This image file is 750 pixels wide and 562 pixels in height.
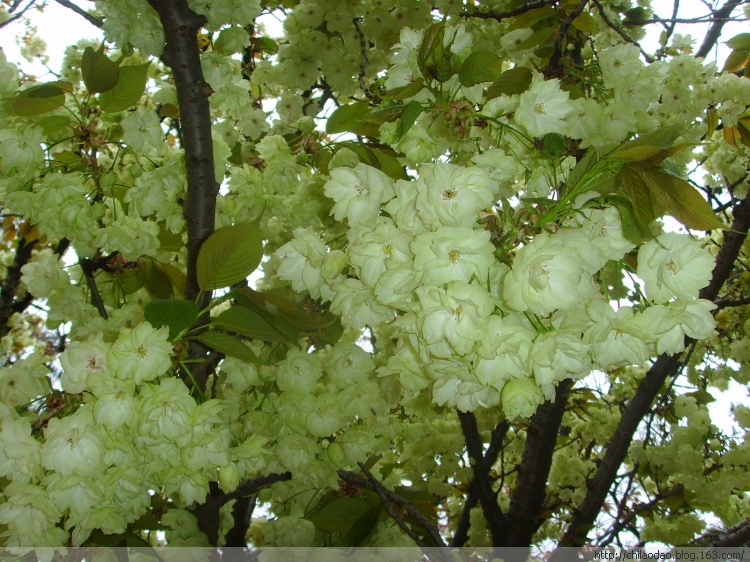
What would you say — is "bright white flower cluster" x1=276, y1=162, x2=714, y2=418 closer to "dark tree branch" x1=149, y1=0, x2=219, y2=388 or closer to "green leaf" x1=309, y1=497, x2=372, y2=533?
"dark tree branch" x1=149, y1=0, x2=219, y2=388

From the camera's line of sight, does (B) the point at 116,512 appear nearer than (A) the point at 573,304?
No

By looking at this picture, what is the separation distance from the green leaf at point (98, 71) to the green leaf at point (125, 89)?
0.03m

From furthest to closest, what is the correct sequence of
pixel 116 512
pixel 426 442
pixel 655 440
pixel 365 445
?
1. pixel 655 440
2. pixel 426 442
3. pixel 365 445
4. pixel 116 512

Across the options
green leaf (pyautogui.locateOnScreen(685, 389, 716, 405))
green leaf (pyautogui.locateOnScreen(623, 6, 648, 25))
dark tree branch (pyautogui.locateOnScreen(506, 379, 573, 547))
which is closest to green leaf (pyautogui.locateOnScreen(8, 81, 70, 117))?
dark tree branch (pyautogui.locateOnScreen(506, 379, 573, 547))

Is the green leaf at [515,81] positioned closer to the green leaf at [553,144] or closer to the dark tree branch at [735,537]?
the green leaf at [553,144]

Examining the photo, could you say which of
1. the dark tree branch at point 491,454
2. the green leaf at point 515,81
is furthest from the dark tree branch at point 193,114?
the dark tree branch at point 491,454

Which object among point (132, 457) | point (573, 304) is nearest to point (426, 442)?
point (132, 457)

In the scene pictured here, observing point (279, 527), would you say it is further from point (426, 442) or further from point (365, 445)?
point (426, 442)

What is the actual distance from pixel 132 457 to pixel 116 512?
28cm

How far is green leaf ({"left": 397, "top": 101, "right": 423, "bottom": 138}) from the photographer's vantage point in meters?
1.08

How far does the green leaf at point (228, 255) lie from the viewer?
1295 millimetres

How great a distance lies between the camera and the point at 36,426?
1231 millimetres

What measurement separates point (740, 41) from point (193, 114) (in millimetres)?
2491

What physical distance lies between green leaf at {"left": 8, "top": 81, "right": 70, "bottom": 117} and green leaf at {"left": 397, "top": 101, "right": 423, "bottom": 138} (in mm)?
901
